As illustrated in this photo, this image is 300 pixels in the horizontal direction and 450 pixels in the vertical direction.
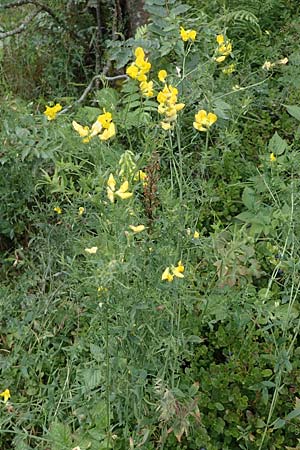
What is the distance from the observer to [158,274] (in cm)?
175

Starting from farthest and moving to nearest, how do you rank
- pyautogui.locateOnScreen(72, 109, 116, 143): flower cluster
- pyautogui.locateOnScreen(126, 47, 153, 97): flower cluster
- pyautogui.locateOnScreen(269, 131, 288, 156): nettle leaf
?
pyautogui.locateOnScreen(269, 131, 288, 156): nettle leaf → pyautogui.locateOnScreen(126, 47, 153, 97): flower cluster → pyautogui.locateOnScreen(72, 109, 116, 143): flower cluster

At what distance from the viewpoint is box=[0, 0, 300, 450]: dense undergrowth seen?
175cm

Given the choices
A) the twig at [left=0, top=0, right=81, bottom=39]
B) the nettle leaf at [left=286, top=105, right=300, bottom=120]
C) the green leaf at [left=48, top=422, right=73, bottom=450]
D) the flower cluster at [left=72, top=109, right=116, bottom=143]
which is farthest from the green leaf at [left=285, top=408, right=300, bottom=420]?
the twig at [left=0, top=0, right=81, bottom=39]

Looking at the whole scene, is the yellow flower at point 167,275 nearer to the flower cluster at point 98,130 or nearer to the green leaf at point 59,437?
the flower cluster at point 98,130

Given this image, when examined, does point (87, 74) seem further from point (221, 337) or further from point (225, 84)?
point (221, 337)

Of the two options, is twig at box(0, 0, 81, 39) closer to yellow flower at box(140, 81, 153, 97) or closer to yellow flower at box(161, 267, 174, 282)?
yellow flower at box(140, 81, 153, 97)

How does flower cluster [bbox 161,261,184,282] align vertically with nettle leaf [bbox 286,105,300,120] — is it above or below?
above

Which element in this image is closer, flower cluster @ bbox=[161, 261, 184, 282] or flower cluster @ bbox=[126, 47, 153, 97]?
flower cluster @ bbox=[161, 261, 184, 282]

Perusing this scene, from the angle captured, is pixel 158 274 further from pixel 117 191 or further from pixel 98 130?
pixel 98 130

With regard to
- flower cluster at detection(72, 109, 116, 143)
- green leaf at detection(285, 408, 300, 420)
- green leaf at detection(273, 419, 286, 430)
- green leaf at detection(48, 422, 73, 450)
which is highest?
flower cluster at detection(72, 109, 116, 143)

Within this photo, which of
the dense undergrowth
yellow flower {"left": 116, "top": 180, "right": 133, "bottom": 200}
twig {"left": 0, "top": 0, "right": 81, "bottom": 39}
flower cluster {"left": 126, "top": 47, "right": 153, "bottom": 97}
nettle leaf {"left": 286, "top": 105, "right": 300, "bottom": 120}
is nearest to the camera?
yellow flower {"left": 116, "top": 180, "right": 133, "bottom": 200}

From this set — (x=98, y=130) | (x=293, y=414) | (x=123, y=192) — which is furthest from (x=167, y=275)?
(x=293, y=414)

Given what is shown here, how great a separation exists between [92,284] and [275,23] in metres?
2.65

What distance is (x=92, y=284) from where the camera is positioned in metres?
1.61
